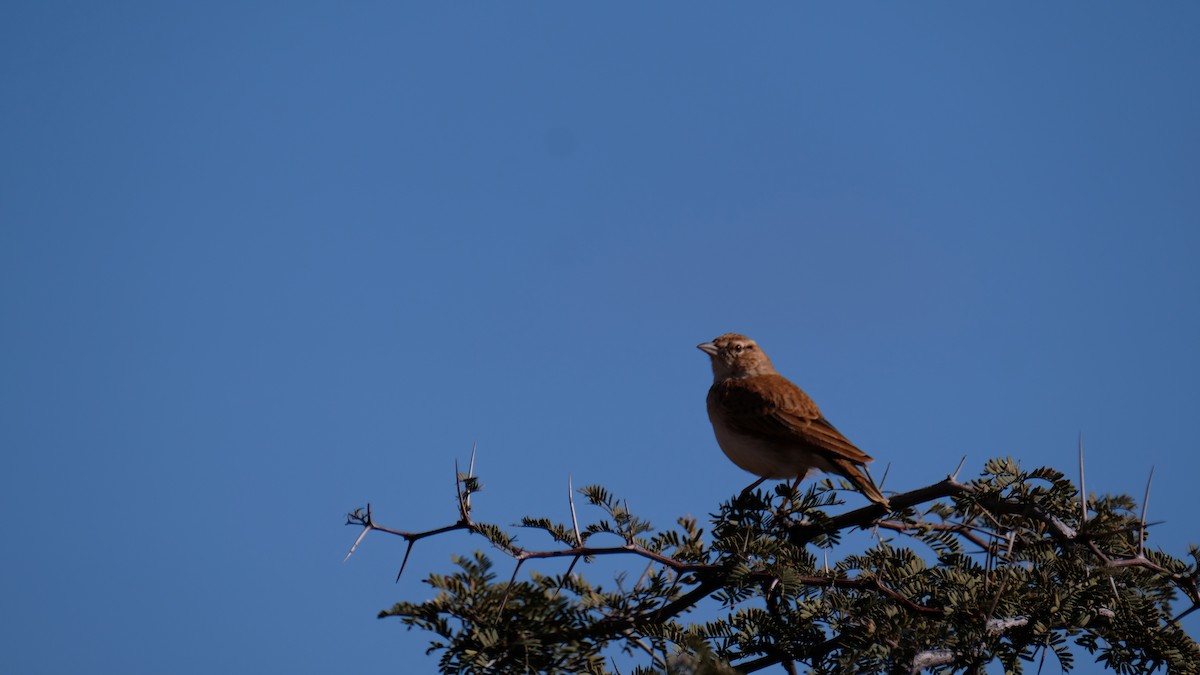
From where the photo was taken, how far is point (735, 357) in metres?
8.70

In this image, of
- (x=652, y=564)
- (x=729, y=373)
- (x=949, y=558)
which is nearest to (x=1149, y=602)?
(x=949, y=558)

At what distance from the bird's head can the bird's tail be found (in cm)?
249

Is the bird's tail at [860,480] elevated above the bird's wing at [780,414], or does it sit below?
below

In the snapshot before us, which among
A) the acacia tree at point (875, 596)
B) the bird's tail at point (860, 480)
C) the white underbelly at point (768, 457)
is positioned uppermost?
the white underbelly at point (768, 457)

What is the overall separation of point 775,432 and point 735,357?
196cm

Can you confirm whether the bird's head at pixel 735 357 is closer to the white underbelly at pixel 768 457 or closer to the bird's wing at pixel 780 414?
the bird's wing at pixel 780 414

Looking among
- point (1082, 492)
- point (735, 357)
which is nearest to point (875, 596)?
point (1082, 492)

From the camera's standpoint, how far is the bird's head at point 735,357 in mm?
8648

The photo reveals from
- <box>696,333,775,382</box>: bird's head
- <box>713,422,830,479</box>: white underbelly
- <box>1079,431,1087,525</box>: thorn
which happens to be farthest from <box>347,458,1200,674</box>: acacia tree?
<box>696,333,775,382</box>: bird's head

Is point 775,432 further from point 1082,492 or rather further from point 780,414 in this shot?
point 1082,492

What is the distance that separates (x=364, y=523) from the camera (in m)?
3.79

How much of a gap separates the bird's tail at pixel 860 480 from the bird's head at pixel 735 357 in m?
2.49

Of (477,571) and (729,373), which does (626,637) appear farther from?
(729,373)

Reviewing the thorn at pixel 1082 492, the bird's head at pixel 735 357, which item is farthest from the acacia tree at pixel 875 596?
the bird's head at pixel 735 357
